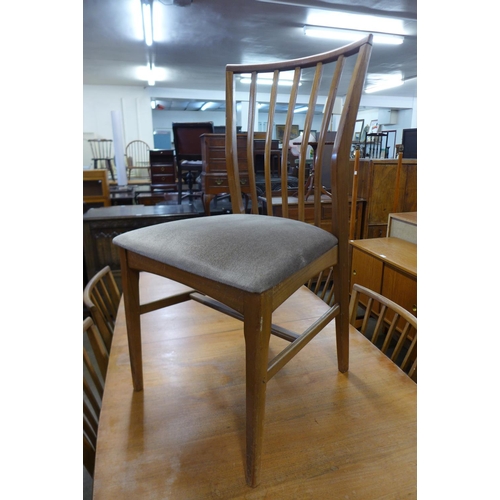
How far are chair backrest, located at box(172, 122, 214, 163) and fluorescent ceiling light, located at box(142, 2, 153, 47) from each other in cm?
124

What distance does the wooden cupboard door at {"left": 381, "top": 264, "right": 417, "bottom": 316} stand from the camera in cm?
159

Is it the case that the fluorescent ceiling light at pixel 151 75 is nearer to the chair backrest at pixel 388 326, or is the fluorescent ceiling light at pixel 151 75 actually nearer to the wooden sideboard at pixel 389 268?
the wooden sideboard at pixel 389 268

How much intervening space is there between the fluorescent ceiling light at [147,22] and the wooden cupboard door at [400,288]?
349cm

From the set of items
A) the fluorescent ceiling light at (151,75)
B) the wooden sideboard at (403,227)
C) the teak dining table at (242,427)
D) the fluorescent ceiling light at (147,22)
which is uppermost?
the fluorescent ceiling light at (151,75)

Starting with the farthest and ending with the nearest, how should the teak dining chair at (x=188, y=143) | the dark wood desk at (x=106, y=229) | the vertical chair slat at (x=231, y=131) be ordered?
the teak dining chair at (x=188, y=143), the dark wood desk at (x=106, y=229), the vertical chair slat at (x=231, y=131)

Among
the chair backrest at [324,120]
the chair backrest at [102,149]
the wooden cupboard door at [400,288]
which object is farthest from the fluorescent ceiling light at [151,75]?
the chair backrest at [324,120]

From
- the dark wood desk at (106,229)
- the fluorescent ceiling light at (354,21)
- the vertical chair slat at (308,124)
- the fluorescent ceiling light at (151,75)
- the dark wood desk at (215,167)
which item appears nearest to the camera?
the vertical chair slat at (308,124)

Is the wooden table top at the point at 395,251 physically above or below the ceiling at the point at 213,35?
below

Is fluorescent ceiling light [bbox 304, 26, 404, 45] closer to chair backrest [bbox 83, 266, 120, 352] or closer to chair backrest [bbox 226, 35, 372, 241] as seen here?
chair backrest [bbox 226, 35, 372, 241]

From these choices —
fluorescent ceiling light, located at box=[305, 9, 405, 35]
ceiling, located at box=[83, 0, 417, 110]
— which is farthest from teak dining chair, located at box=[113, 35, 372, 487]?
fluorescent ceiling light, located at box=[305, 9, 405, 35]

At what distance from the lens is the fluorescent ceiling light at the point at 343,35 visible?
405 centimetres
